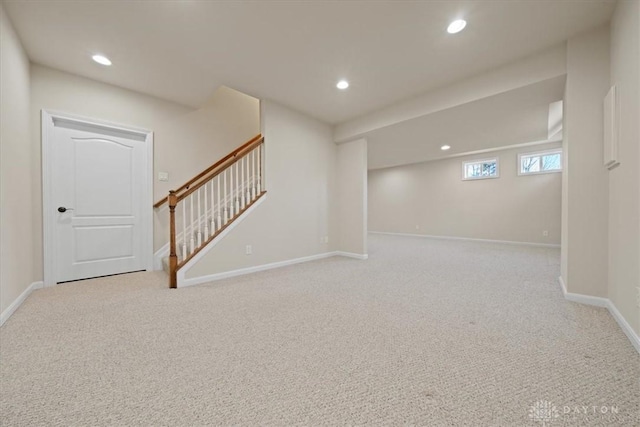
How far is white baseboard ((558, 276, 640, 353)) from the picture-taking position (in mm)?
1582

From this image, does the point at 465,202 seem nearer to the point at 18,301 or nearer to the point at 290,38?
the point at 290,38

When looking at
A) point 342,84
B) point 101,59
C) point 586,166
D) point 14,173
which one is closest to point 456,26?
point 342,84

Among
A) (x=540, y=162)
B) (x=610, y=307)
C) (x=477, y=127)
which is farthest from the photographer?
(x=540, y=162)

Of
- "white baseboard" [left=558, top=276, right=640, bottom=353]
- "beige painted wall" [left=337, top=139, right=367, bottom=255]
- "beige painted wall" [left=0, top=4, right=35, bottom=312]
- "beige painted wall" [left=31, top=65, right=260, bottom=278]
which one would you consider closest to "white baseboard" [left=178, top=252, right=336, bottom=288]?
"beige painted wall" [left=337, top=139, right=367, bottom=255]

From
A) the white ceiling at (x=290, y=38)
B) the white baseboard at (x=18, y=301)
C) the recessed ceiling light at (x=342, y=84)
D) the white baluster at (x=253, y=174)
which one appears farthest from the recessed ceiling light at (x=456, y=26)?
the white baseboard at (x=18, y=301)

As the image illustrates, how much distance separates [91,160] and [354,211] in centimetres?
390

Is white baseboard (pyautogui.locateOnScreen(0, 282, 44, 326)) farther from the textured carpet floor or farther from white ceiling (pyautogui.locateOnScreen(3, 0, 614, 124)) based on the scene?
white ceiling (pyautogui.locateOnScreen(3, 0, 614, 124))

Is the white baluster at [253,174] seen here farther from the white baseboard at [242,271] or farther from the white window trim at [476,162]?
the white window trim at [476,162]

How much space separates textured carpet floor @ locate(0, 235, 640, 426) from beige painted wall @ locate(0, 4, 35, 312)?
1.00 ft

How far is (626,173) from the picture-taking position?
1736 millimetres

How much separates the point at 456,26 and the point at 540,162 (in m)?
5.25

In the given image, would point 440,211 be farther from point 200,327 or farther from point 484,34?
point 200,327

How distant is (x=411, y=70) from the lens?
2.87m

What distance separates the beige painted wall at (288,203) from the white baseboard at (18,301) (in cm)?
135
